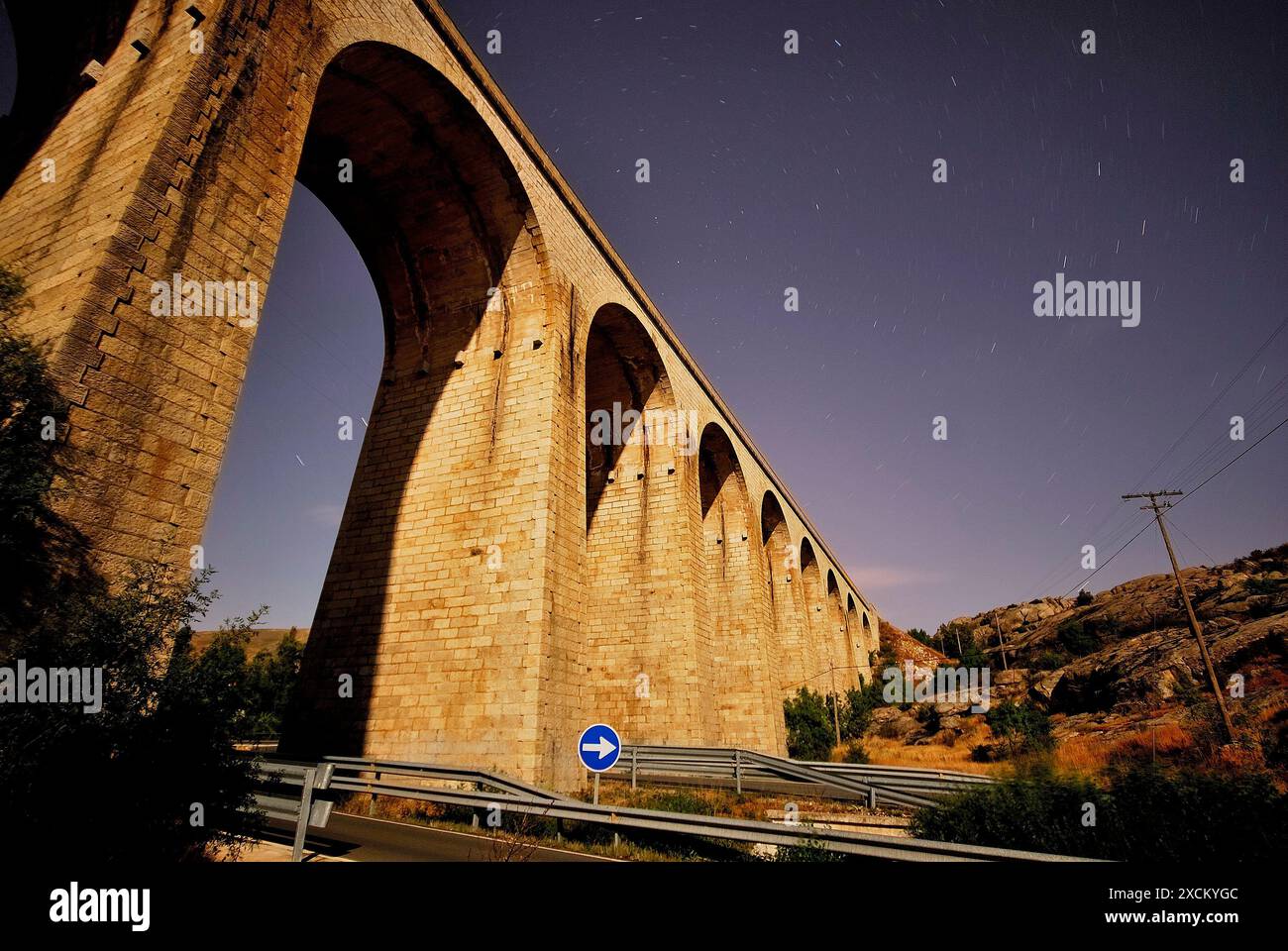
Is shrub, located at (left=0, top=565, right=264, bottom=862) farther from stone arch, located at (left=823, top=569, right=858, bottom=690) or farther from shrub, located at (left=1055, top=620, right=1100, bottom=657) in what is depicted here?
shrub, located at (left=1055, top=620, right=1100, bottom=657)

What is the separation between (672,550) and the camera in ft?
53.9

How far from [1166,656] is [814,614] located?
16.4 metres

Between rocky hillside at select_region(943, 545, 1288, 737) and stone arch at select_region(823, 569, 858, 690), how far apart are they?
9.22 m

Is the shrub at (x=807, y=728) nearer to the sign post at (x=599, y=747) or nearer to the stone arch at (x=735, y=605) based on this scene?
the stone arch at (x=735, y=605)

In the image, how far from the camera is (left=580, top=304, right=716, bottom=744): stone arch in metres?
15.1

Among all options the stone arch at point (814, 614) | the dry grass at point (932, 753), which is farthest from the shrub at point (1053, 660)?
the stone arch at point (814, 614)

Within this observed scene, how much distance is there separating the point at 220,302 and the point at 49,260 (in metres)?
1.38

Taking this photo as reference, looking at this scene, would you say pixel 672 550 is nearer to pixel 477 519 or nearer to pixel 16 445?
pixel 477 519

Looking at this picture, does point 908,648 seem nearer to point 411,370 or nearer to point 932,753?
point 932,753

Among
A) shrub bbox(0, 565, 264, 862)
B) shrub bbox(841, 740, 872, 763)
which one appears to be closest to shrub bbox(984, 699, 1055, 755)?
shrub bbox(841, 740, 872, 763)

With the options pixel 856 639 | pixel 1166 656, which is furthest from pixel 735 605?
pixel 856 639

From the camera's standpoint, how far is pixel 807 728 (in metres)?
23.6

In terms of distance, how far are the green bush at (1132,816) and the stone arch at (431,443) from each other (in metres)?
6.24

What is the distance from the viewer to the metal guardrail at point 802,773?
9711mm
